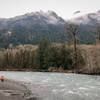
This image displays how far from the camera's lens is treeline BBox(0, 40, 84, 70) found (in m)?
45.2

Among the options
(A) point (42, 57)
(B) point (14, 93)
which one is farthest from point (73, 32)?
(B) point (14, 93)

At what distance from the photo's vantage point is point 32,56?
176 ft

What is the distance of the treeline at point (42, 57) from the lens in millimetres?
45219

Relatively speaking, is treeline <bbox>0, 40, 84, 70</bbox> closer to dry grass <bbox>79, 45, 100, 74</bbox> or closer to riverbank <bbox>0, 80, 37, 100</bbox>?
dry grass <bbox>79, 45, 100, 74</bbox>

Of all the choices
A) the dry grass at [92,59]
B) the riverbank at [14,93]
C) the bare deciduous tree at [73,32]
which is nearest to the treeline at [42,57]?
the bare deciduous tree at [73,32]

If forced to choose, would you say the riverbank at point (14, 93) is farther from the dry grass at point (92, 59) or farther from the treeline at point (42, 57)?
the treeline at point (42, 57)

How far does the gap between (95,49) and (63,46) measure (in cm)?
1870

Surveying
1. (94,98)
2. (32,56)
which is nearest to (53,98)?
(94,98)

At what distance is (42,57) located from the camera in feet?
164

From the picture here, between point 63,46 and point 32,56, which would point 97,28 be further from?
point 32,56

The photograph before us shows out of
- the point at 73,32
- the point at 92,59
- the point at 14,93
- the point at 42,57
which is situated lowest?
the point at 14,93

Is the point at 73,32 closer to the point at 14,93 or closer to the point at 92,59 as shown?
the point at 92,59

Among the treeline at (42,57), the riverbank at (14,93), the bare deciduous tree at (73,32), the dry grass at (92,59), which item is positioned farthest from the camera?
the treeline at (42,57)

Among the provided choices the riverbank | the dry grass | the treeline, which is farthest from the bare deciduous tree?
the riverbank
